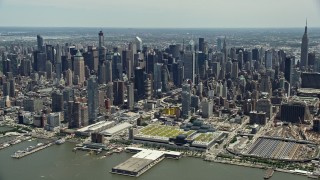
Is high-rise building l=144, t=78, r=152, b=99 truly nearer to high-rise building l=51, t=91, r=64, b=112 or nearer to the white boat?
high-rise building l=51, t=91, r=64, b=112

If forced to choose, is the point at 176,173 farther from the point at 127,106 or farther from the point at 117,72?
the point at 117,72

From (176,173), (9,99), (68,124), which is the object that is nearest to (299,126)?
(176,173)

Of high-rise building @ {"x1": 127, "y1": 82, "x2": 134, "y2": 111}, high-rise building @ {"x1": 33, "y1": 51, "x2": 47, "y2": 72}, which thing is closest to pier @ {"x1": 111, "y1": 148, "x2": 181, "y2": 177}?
high-rise building @ {"x1": 127, "y1": 82, "x2": 134, "y2": 111}

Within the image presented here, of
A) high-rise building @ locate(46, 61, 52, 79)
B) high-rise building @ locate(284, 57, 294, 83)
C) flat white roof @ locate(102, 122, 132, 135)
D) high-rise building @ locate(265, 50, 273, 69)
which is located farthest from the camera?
high-rise building @ locate(265, 50, 273, 69)

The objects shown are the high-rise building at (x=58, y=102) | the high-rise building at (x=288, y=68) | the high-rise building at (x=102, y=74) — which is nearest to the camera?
the high-rise building at (x=58, y=102)

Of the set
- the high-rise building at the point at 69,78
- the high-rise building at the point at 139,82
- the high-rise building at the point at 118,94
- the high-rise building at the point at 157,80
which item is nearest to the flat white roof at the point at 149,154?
the high-rise building at the point at 118,94

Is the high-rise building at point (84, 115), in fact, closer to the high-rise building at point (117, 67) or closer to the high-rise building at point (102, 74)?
the high-rise building at point (102, 74)
